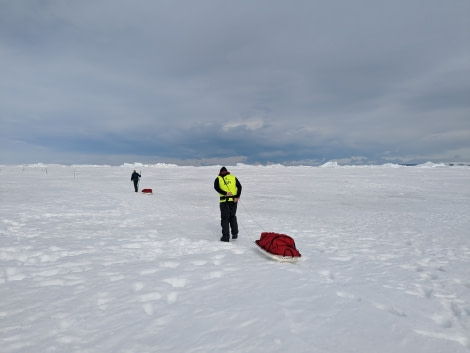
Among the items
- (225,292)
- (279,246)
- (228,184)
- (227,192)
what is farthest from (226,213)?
(225,292)

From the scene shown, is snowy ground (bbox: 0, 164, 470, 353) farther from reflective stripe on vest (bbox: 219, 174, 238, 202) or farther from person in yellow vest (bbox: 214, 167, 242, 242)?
reflective stripe on vest (bbox: 219, 174, 238, 202)

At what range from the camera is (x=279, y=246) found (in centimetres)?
658

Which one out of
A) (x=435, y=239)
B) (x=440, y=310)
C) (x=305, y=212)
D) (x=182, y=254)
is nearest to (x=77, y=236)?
(x=182, y=254)

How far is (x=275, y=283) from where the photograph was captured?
5312 millimetres

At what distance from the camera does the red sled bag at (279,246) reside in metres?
6.46

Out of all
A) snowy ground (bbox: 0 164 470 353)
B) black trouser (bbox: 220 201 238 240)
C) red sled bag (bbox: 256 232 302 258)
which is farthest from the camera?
black trouser (bbox: 220 201 238 240)

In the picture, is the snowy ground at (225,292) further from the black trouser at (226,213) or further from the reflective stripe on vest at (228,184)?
the reflective stripe on vest at (228,184)

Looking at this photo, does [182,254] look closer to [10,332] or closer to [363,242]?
[10,332]

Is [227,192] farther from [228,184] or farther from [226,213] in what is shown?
[226,213]

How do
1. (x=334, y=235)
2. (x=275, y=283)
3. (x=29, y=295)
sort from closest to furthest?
(x=29, y=295), (x=275, y=283), (x=334, y=235)

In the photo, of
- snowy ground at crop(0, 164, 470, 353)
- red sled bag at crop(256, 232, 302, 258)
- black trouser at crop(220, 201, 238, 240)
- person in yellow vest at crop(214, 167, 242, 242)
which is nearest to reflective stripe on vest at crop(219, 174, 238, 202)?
person in yellow vest at crop(214, 167, 242, 242)

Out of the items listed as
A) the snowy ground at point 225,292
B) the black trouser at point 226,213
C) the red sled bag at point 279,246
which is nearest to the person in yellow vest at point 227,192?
the black trouser at point 226,213

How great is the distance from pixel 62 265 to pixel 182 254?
274 cm

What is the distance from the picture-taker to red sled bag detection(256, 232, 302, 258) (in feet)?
21.2
